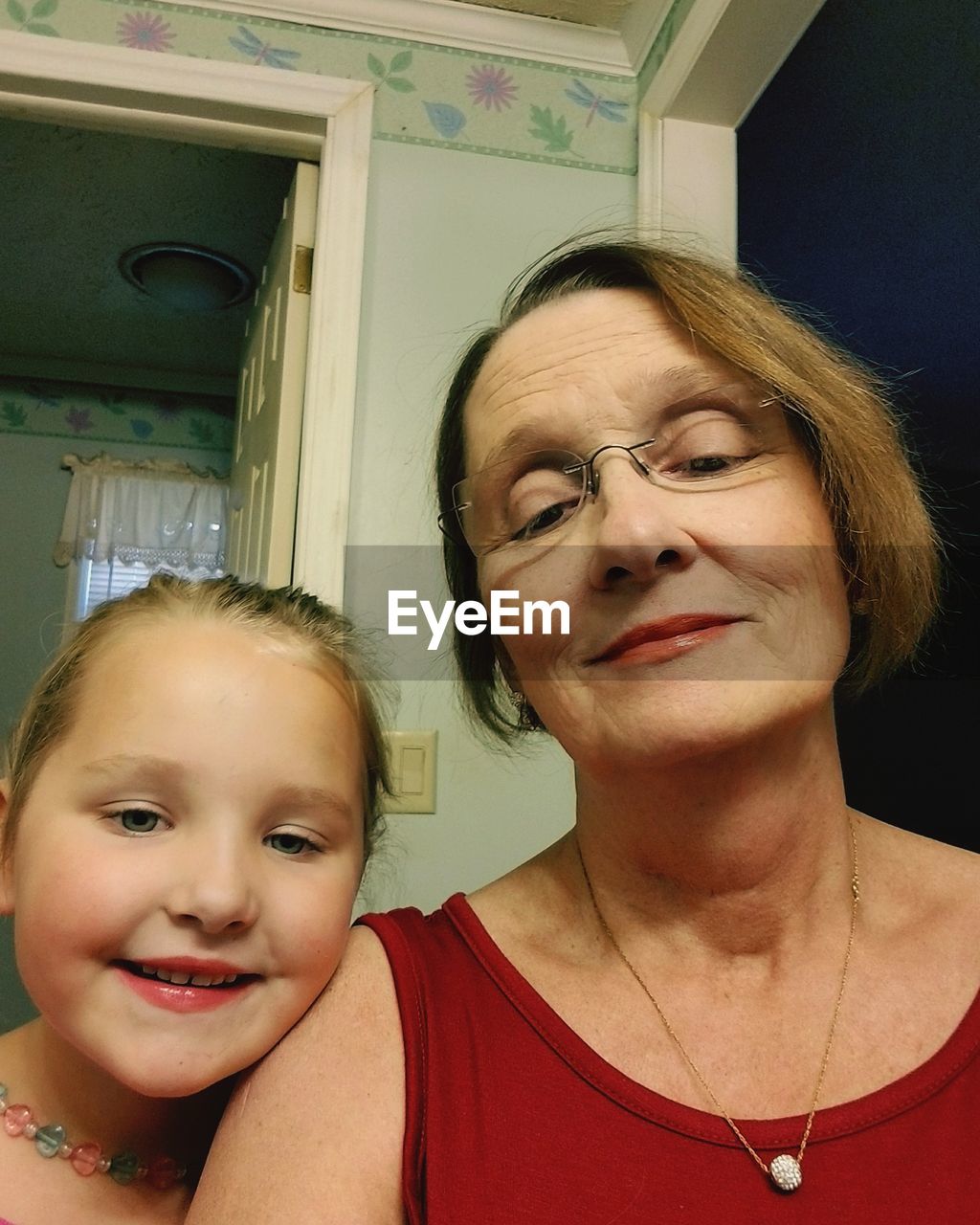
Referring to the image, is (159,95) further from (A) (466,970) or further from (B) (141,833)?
(A) (466,970)

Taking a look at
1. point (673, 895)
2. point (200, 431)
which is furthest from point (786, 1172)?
point (200, 431)

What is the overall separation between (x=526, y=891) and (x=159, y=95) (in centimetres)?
144

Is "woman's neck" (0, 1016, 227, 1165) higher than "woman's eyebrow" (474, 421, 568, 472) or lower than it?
lower

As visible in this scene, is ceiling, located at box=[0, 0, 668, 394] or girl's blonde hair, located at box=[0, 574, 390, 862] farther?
ceiling, located at box=[0, 0, 668, 394]

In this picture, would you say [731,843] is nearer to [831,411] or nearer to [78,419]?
[831,411]

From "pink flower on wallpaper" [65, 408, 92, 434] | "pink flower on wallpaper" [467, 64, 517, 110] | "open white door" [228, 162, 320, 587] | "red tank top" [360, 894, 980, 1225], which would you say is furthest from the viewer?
"pink flower on wallpaper" [65, 408, 92, 434]

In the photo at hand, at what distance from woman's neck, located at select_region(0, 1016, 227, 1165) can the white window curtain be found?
3.01 m

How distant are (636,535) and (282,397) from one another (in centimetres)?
110

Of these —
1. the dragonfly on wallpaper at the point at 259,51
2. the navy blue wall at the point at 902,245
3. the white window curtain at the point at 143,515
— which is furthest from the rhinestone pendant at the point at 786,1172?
the white window curtain at the point at 143,515

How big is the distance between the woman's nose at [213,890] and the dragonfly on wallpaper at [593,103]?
157cm

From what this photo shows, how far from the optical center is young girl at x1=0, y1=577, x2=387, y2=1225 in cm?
63

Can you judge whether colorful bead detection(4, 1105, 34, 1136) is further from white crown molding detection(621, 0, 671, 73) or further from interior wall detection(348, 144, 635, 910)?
white crown molding detection(621, 0, 671, 73)

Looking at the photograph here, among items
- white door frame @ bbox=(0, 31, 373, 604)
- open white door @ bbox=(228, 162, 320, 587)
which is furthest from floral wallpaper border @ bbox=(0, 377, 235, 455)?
white door frame @ bbox=(0, 31, 373, 604)

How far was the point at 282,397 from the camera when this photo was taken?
1.60 m
